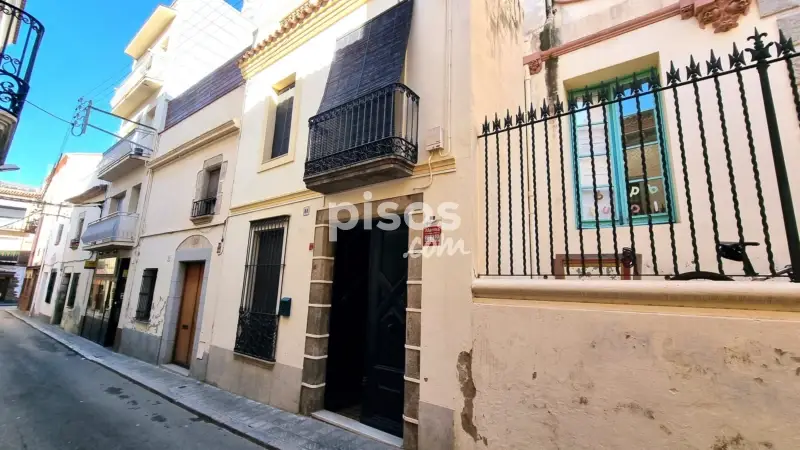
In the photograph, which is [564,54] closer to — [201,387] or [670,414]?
[670,414]

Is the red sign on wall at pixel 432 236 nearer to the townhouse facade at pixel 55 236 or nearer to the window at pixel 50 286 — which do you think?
the townhouse facade at pixel 55 236

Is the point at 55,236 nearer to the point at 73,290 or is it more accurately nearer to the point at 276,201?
the point at 73,290

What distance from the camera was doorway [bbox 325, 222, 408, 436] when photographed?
4.44m

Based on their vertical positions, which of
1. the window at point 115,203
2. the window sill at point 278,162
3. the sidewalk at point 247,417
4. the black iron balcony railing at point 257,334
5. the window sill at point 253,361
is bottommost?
the sidewalk at point 247,417

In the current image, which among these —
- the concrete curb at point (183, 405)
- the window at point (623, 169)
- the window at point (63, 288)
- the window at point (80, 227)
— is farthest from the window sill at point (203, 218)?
the window at point (63, 288)

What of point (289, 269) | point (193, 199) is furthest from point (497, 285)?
point (193, 199)

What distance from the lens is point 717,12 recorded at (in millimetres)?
4320

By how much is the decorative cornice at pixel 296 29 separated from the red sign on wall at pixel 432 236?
409 centimetres

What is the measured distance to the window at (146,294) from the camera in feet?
29.9

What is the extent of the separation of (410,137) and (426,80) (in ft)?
2.78

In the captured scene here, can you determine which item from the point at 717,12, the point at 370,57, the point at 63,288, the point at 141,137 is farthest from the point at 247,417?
the point at 63,288

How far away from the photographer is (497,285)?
10.9 ft
